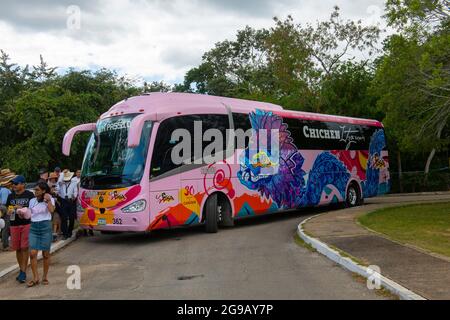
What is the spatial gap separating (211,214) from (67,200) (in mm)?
3866

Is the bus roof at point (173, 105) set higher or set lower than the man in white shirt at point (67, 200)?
higher

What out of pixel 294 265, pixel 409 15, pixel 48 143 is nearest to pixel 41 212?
pixel 294 265

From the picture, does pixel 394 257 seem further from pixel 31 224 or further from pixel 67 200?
pixel 67 200

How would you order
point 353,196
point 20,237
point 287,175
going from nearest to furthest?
point 20,237
point 287,175
point 353,196

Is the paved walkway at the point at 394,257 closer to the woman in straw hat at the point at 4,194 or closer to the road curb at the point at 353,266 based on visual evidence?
the road curb at the point at 353,266

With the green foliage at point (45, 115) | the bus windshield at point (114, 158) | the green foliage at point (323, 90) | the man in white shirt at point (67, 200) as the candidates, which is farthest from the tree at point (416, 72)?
the green foliage at point (45, 115)

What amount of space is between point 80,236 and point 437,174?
25.7 meters

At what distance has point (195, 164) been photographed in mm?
14117

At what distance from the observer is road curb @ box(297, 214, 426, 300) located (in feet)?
22.1

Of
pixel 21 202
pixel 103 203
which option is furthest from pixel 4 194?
pixel 21 202

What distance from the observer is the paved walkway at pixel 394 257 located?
281 inches

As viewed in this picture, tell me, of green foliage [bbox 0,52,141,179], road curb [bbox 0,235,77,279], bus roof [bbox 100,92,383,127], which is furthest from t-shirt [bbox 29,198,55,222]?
green foliage [bbox 0,52,141,179]

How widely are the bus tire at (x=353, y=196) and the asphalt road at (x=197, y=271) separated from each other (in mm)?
7758
